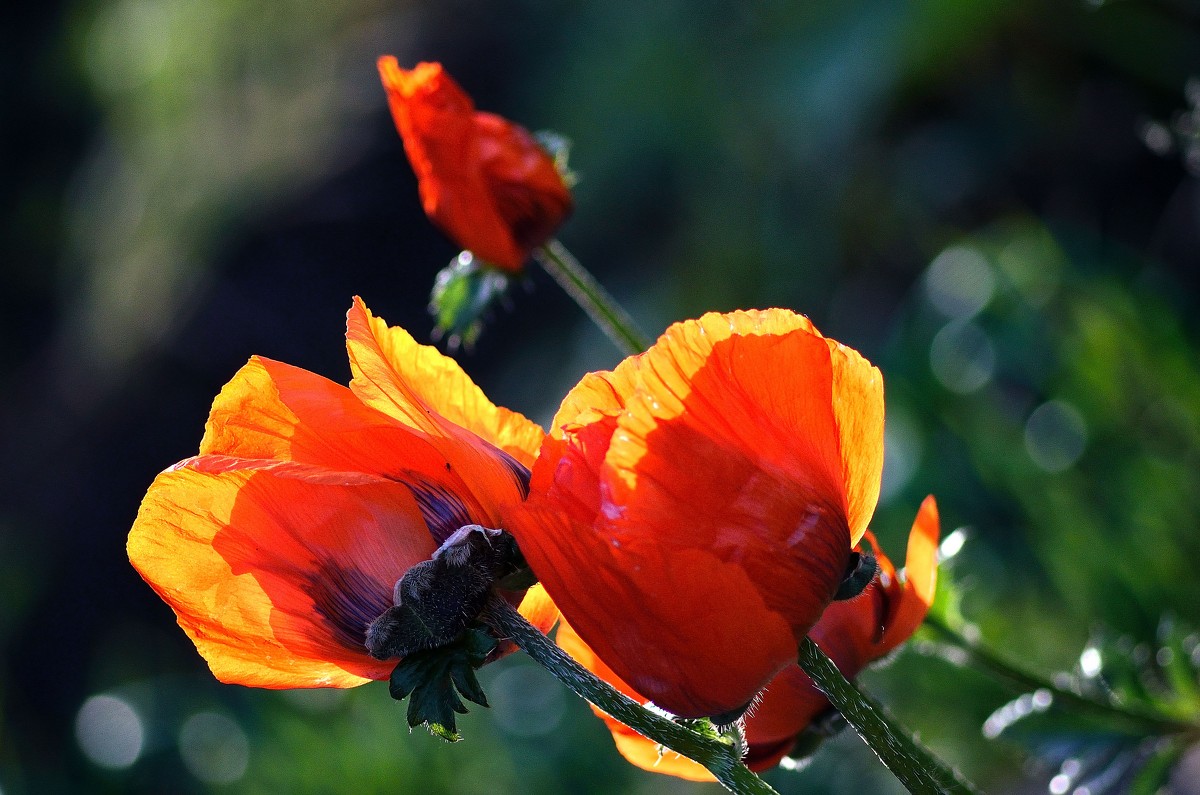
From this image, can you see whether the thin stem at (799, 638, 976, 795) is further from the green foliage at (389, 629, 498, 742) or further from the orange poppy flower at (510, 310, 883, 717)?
the green foliage at (389, 629, 498, 742)

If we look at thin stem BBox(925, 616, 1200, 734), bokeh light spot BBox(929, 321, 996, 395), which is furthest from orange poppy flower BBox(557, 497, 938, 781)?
bokeh light spot BBox(929, 321, 996, 395)

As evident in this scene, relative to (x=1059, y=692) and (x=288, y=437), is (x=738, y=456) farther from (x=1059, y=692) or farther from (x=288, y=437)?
(x=1059, y=692)

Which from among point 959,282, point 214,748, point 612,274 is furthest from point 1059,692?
point 612,274

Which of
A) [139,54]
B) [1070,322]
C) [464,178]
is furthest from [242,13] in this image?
[464,178]

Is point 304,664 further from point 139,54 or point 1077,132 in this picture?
point 139,54

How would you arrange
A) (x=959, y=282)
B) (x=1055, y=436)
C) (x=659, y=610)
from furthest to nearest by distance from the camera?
1. (x=959, y=282)
2. (x=1055, y=436)
3. (x=659, y=610)

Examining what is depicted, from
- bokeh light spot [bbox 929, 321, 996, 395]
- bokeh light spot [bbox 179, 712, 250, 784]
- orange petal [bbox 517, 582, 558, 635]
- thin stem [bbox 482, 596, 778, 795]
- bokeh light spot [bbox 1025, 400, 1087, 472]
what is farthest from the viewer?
bokeh light spot [bbox 179, 712, 250, 784]

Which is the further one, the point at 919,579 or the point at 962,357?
the point at 962,357
